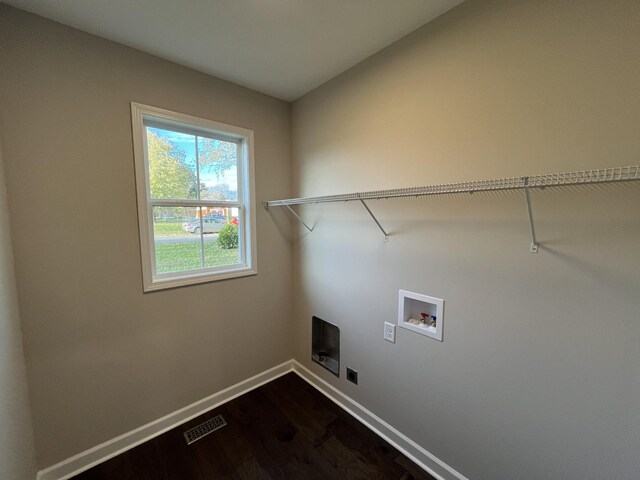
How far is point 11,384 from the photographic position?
3.66 feet

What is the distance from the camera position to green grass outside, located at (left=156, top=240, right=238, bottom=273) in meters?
1.79

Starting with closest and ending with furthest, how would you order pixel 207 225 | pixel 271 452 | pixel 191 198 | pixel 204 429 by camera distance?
pixel 271 452 → pixel 204 429 → pixel 191 198 → pixel 207 225

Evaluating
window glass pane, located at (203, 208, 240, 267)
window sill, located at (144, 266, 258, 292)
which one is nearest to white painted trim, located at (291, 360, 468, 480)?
window sill, located at (144, 266, 258, 292)

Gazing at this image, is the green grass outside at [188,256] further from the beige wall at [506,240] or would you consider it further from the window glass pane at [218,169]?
the beige wall at [506,240]

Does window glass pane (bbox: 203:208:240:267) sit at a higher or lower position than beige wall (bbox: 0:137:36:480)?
higher

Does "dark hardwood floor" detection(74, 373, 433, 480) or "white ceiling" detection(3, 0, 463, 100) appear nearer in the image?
"white ceiling" detection(3, 0, 463, 100)

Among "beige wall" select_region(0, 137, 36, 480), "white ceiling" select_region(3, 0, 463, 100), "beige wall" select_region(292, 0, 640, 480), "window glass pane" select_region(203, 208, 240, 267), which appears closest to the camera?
"beige wall" select_region(292, 0, 640, 480)

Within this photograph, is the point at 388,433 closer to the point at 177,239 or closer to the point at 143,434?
the point at 143,434

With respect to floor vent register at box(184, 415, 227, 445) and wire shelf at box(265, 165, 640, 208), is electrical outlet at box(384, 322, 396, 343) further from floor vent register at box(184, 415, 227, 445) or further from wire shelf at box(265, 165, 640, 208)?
floor vent register at box(184, 415, 227, 445)

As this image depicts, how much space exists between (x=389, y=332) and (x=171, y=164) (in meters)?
1.89

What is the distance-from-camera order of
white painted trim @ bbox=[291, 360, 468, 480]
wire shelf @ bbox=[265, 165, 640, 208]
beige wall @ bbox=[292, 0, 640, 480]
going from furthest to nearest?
white painted trim @ bbox=[291, 360, 468, 480], beige wall @ bbox=[292, 0, 640, 480], wire shelf @ bbox=[265, 165, 640, 208]

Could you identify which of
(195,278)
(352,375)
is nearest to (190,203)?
(195,278)

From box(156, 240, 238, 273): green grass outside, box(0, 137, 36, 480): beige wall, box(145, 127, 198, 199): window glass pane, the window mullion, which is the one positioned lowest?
box(0, 137, 36, 480): beige wall

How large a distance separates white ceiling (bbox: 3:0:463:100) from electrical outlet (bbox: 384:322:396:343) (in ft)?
5.66
